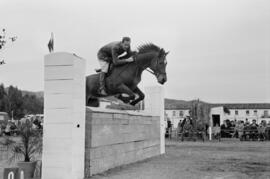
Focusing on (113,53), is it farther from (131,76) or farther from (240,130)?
(240,130)

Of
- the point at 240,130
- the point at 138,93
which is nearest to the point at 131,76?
the point at 138,93

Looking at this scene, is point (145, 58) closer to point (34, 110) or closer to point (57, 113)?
point (57, 113)

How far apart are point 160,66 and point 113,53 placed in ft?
4.10

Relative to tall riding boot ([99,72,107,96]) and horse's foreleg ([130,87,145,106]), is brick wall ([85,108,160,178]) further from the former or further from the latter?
tall riding boot ([99,72,107,96])

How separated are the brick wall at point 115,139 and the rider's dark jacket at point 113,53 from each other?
127cm

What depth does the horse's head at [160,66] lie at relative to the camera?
9.06 metres

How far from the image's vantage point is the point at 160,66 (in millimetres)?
9180

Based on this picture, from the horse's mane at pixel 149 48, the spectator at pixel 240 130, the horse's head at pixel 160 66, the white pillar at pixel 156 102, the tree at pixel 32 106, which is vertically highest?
the tree at pixel 32 106

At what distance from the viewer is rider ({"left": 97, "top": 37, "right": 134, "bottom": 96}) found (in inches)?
348

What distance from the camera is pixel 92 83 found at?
30.1 feet

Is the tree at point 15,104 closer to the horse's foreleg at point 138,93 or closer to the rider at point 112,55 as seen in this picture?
the horse's foreleg at point 138,93

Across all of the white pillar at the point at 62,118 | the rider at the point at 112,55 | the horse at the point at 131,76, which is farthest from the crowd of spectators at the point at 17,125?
the rider at the point at 112,55

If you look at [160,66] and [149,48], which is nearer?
[160,66]

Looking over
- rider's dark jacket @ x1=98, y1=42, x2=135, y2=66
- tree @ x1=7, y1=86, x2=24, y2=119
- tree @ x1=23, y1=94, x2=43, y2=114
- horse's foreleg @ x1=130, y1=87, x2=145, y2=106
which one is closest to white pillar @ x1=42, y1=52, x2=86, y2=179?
rider's dark jacket @ x1=98, y1=42, x2=135, y2=66
